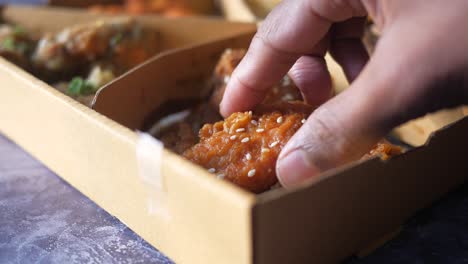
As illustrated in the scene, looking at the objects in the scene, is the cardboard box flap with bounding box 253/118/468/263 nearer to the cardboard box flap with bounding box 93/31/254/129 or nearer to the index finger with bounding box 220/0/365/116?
the index finger with bounding box 220/0/365/116

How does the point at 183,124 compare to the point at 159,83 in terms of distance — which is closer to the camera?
the point at 183,124

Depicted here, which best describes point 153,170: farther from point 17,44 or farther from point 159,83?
point 17,44

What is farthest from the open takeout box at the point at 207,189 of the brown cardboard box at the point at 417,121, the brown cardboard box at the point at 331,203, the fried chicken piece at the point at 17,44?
the fried chicken piece at the point at 17,44

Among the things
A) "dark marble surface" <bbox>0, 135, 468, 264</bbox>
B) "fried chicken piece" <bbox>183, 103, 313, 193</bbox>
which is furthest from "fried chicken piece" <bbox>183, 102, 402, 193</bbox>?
"dark marble surface" <bbox>0, 135, 468, 264</bbox>

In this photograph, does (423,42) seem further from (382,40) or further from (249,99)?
(249,99)

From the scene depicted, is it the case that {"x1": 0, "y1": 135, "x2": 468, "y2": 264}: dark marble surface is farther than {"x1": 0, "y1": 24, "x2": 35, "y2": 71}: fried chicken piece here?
No

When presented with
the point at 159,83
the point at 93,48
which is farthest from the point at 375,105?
the point at 93,48
